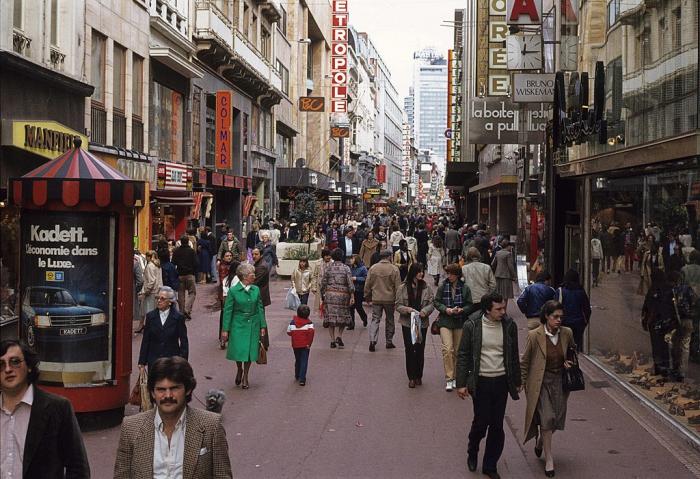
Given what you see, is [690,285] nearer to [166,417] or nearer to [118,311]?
[118,311]

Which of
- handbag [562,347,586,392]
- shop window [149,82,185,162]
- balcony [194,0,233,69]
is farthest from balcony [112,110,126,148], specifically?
handbag [562,347,586,392]

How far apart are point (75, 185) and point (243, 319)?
3137mm

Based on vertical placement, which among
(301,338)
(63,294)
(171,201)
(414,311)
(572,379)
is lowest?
(301,338)

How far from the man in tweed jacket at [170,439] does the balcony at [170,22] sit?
2273 cm

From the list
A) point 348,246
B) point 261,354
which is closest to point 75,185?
point 261,354

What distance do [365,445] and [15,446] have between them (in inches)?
194

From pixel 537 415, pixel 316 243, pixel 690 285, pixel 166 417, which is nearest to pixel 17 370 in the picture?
pixel 166 417

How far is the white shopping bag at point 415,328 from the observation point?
1159 cm

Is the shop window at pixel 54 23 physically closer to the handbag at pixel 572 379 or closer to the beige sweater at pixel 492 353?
the beige sweater at pixel 492 353

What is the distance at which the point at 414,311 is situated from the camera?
11.8 m

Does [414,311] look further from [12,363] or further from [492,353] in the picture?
[12,363]

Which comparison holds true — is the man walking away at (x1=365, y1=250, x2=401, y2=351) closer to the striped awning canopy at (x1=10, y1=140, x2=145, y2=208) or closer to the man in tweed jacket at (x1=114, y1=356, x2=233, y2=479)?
the striped awning canopy at (x1=10, y1=140, x2=145, y2=208)

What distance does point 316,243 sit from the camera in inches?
1076

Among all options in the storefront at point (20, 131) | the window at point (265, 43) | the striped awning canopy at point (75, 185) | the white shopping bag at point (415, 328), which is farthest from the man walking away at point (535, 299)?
the window at point (265, 43)
